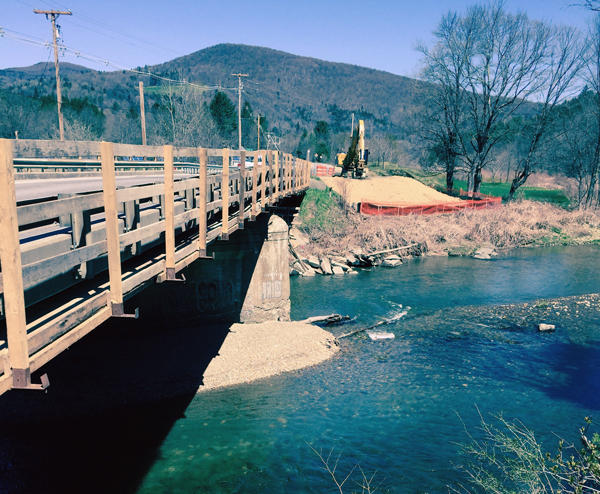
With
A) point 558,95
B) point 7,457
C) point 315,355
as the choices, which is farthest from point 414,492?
point 558,95

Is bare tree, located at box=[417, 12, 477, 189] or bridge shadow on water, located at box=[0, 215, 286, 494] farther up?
bare tree, located at box=[417, 12, 477, 189]

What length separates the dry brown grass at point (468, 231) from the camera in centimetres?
2798

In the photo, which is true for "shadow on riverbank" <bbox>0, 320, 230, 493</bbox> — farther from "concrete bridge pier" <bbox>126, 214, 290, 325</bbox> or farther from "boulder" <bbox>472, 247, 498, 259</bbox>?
"boulder" <bbox>472, 247, 498, 259</bbox>

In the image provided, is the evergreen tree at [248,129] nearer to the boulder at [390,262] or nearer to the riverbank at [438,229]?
the riverbank at [438,229]

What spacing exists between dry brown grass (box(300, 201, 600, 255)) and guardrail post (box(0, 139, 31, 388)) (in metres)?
23.1

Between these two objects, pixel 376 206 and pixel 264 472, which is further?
pixel 376 206

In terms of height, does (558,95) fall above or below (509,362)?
above

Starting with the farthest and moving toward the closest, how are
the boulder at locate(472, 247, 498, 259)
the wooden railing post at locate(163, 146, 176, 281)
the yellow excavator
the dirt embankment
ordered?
the yellow excavator, the dirt embankment, the boulder at locate(472, 247, 498, 259), the wooden railing post at locate(163, 146, 176, 281)

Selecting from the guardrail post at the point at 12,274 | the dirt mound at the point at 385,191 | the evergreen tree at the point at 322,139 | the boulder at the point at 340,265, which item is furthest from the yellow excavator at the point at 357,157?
the evergreen tree at the point at 322,139

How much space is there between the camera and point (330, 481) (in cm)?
806

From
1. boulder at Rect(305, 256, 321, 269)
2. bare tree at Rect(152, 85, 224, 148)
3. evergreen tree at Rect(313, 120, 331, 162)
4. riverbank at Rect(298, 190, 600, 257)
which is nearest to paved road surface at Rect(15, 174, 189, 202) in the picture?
boulder at Rect(305, 256, 321, 269)

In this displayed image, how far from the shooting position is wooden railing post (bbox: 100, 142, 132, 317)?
448 centimetres

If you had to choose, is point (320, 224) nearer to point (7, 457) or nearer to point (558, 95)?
point (7, 457)

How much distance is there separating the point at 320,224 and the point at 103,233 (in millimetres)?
24896
